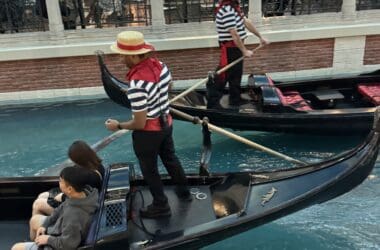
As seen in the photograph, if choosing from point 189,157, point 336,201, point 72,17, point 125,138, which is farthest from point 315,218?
point 72,17

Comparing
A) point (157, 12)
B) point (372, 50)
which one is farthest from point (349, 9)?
point (157, 12)

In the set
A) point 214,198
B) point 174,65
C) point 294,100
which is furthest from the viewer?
point 174,65

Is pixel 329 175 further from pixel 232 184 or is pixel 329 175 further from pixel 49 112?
pixel 49 112

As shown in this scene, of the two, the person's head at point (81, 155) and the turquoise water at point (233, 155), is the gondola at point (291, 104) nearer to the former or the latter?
the turquoise water at point (233, 155)

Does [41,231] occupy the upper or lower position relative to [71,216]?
lower

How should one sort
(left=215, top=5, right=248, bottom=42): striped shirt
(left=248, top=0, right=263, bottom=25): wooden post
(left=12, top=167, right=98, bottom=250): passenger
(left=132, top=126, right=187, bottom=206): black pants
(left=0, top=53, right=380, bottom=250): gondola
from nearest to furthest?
(left=12, top=167, right=98, bottom=250): passenger, (left=0, top=53, right=380, bottom=250): gondola, (left=132, top=126, right=187, bottom=206): black pants, (left=215, top=5, right=248, bottom=42): striped shirt, (left=248, top=0, right=263, bottom=25): wooden post

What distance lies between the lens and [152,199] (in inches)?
102

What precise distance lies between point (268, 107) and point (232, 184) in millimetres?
1431

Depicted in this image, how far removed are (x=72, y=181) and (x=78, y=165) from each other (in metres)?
0.26

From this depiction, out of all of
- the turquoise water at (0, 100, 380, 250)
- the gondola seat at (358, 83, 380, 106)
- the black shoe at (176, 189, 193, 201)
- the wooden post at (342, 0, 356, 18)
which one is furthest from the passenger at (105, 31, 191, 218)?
the wooden post at (342, 0, 356, 18)

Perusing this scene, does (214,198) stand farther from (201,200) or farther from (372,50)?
(372,50)

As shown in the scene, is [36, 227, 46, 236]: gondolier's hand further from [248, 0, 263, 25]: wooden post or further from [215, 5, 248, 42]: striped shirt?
[248, 0, 263, 25]: wooden post

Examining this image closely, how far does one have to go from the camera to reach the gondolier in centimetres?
391

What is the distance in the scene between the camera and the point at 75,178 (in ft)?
6.59
